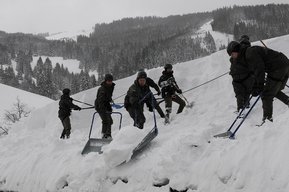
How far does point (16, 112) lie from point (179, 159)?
5270cm

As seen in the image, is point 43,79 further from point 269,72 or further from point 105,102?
point 269,72

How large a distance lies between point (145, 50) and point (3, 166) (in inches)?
4435

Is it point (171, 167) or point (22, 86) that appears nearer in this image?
point (171, 167)

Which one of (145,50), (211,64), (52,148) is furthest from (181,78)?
(145,50)

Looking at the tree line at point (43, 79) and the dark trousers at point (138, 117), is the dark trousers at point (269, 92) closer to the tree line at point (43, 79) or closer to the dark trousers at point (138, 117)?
the dark trousers at point (138, 117)

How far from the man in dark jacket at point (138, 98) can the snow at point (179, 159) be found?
562 millimetres

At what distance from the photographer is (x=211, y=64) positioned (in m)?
13.4

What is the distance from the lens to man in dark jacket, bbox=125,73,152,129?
9359 millimetres

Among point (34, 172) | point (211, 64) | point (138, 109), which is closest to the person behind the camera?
point (34, 172)

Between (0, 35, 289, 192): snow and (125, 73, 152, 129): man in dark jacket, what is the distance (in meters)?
0.56

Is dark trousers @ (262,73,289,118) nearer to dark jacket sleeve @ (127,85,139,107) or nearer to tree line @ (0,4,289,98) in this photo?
dark jacket sleeve @ (127,85,139,107)

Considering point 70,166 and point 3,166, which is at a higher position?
point 70,166

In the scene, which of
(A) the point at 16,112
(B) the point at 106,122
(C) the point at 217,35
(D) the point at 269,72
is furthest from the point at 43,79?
(D) the point at 269,72

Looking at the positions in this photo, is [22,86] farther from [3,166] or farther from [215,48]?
[3,166]
